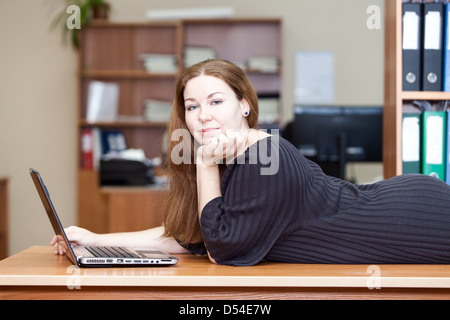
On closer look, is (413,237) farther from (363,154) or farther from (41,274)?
(363,154)

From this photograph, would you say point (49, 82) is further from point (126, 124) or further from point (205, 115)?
point (205, 115)

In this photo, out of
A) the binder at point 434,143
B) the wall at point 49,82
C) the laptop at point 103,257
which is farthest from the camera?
the wall at point 49,82

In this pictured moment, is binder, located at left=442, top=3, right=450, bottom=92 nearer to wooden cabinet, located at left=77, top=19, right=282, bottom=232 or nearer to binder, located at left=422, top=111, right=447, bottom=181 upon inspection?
binder, located at left=422, top=111, right=447, bottom=181

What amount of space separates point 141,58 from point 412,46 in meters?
3.06

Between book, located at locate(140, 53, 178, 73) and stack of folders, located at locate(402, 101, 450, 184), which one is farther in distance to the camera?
book, located at locate(140, 53, 178, 73)

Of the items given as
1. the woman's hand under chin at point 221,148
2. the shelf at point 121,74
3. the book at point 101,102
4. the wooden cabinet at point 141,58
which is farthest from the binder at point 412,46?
the book at point 101,102

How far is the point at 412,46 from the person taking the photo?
1.65 metres

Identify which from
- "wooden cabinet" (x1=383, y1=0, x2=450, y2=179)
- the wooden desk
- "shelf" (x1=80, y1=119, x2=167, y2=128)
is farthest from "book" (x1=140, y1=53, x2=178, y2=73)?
the wooden desk

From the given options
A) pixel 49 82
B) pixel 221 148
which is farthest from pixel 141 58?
pixel 221 148

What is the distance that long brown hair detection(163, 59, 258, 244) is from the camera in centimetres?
139

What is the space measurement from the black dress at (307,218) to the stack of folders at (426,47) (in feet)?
1.49

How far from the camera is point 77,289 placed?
108 cm

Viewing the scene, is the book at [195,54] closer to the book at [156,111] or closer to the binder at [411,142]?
the book at [156,111]

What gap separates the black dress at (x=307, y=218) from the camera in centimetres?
123
